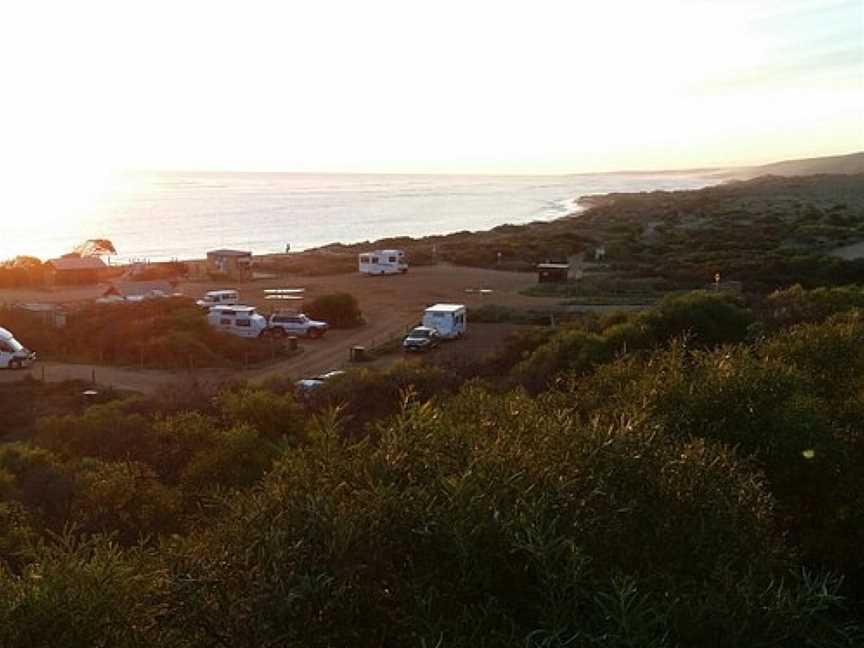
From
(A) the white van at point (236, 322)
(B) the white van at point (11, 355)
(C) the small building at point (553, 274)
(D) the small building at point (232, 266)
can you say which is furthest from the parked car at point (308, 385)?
(D) the small building at point (232, 266)

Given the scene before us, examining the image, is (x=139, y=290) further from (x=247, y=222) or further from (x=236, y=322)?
(x=247, y=222)

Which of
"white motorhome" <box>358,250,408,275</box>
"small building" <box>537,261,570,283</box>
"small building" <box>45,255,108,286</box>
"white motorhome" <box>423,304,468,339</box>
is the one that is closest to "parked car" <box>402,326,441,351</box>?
"white motorhome" <box>423,304,468,339</box>

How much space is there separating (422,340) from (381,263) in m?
23.4

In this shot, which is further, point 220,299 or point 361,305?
point 361,305

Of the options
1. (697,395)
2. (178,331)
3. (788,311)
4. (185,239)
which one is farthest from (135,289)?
(185,239)

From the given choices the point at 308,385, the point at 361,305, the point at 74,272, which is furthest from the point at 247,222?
the point at 308,385

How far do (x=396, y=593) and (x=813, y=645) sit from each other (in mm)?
2504

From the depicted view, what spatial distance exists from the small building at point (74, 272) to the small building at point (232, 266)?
6105mm

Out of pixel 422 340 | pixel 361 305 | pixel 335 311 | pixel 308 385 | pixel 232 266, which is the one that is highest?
pixel 232 266

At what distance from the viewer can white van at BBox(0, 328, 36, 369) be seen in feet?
95.2

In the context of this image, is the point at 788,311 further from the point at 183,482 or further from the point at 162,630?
the point at 162,630

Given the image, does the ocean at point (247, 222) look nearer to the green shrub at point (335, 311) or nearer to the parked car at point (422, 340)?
the green shrub at point (335, 311)

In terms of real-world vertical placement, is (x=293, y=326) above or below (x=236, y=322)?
below

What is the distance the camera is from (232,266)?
5303 centimetres
